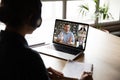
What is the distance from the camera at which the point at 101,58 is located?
1.76 metres

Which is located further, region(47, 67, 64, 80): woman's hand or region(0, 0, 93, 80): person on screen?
region(47, 67, 64, 80): woman's hand

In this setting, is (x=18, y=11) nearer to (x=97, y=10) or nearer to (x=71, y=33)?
(x=71, y=33)

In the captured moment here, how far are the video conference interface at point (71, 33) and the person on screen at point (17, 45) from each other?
0.90 m

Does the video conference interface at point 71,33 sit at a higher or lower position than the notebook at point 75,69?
higher

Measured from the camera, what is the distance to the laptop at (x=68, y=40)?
1824 millimetres

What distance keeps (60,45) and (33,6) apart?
3.36ft

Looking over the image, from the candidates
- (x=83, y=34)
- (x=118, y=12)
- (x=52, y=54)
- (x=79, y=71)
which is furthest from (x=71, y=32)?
(x=118, y=12)

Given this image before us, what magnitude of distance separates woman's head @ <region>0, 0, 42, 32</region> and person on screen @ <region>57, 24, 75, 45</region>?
0.90 metres

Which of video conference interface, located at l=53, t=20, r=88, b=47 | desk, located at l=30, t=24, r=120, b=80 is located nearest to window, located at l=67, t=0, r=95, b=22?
desk, located at l=30, t=24, r=120, b=80

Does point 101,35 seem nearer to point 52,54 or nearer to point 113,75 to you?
point 52,54

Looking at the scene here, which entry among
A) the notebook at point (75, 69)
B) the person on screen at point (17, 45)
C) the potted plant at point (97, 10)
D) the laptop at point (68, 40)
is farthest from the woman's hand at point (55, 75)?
the potted plant at point (97, 10)

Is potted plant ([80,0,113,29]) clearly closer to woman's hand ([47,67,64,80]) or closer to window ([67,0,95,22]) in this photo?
window ([67,0,95,22])

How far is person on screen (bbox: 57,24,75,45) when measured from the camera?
6.14 feet

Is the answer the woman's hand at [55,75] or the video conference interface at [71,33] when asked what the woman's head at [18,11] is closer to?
the woman's hand at [55,75]
